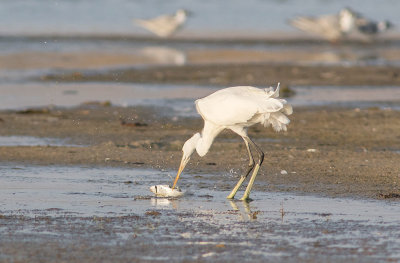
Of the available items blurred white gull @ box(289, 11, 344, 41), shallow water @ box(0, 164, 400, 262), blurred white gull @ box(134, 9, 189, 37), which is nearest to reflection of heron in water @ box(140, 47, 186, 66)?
blurred white gull @ box(134, 9, 189, 37)

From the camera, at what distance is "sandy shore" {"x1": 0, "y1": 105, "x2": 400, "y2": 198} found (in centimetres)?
934

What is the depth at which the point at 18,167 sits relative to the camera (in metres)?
9.78

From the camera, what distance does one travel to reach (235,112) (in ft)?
28.2

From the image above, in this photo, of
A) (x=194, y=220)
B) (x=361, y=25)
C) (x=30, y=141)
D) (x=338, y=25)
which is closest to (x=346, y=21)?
(x=361, y=25)

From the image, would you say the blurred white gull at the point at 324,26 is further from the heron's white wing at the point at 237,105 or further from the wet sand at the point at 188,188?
the heron's white wing at the point at 237,105

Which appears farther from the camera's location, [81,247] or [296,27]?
[296,27]

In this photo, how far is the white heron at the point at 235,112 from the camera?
8.52m

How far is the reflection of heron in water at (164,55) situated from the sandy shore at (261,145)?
773 centimetres

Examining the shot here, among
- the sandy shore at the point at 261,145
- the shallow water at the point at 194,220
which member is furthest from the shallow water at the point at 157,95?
the shallow water at the point at 194,220

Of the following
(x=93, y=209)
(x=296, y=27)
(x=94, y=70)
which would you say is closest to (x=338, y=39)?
(x=296, y=27)

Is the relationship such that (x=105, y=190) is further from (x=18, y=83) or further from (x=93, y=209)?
(x=18, y=83)

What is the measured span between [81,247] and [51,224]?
2.61 ft

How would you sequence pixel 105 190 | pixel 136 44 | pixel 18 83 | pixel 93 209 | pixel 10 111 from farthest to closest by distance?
pixel 136 44 < pixel 18 83 < pixel 10 111 < pixel 105 190 < pixel 93 209

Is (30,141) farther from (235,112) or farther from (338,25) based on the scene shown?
(338,25)
